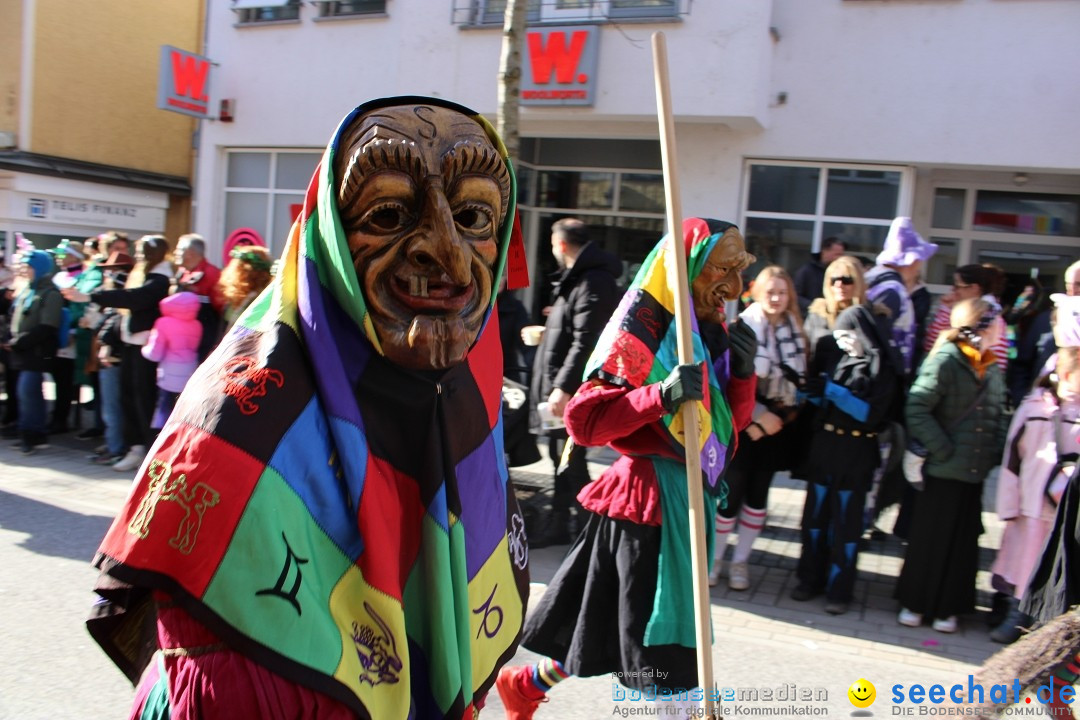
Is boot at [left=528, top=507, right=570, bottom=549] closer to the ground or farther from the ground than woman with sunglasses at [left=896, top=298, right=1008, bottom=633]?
closer to the ground

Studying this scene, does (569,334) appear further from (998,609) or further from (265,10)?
(265,10)

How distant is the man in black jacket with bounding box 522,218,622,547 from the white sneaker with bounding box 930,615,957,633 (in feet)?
7.35

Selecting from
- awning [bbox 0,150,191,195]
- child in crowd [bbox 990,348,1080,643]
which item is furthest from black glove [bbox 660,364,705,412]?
awning [bbox 0,150,191,195]

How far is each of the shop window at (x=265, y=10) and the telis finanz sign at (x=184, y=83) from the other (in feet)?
2.77

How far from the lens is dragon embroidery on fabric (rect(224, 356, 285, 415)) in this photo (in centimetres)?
142

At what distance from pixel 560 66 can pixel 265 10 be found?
5184 mm

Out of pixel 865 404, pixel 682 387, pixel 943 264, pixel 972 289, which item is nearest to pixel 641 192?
pixel 943 264

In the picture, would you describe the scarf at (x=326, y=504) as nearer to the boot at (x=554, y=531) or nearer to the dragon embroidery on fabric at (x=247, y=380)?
the dragon embroidery on fabric at (x=247, y=380)

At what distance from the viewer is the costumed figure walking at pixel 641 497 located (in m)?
2.90

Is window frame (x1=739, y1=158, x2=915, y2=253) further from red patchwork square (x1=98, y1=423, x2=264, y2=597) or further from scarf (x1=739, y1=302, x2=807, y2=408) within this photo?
red patchwork square (x1=98, y1=423, x2=264, y2=597)

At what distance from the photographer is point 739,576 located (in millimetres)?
5445

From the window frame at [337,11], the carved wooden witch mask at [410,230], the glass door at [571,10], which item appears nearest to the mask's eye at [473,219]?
the carved wooden witch mask at [410,230]

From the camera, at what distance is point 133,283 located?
7.23 metres

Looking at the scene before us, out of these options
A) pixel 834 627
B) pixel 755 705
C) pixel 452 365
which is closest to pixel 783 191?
pixel 834 627
